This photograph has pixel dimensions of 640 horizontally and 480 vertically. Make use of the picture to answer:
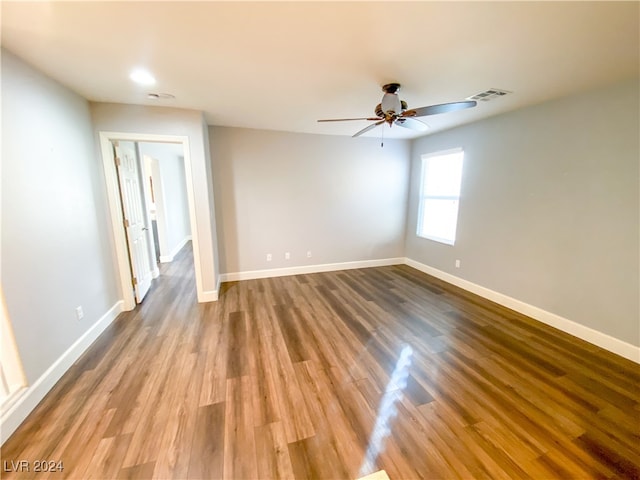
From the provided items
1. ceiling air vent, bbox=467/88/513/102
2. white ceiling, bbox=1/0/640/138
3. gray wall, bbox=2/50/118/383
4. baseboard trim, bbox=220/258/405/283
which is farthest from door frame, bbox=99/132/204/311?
ceiling air vent, bbox=467/88/513/102

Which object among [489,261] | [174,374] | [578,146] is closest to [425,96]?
[578,146]

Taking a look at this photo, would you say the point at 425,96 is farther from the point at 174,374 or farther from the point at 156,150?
the point at 156,150

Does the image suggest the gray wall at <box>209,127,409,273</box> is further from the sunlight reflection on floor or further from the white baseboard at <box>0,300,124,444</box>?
the sunlight reflection on floor

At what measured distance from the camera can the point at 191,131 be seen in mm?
3162

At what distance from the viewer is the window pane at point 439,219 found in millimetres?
4281

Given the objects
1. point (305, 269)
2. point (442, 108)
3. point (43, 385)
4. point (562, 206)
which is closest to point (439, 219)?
point (562, 206)

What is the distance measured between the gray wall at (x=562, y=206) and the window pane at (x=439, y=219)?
300 millimetres

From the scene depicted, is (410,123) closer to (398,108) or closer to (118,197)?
A: (398,108)

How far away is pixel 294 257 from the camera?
4.73 metres

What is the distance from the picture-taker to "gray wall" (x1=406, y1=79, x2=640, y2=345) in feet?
7.83

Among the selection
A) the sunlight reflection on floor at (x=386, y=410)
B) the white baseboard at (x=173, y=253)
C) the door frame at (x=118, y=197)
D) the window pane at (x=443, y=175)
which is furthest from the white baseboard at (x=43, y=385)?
the window pane at (x=443, y=175)

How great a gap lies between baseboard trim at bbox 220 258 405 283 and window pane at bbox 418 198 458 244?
0.92m

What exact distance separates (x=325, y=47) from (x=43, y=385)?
3232mm

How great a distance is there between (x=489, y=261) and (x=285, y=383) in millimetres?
3224
